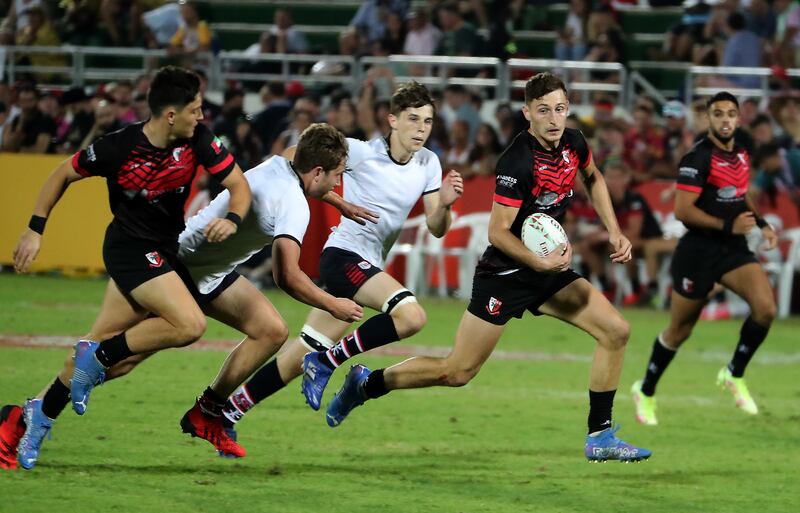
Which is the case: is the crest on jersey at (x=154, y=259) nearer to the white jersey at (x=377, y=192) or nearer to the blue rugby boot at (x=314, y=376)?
the blue rugby boot at (x=314, y=376)

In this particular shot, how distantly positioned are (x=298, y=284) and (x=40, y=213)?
152 centimetres

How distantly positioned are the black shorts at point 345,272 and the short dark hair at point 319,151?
4.15 feet

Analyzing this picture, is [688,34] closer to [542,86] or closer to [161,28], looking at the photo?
[161,28]

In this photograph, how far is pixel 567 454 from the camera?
360 inches

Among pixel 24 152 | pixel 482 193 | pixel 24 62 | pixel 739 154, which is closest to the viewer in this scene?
pixel 739 154

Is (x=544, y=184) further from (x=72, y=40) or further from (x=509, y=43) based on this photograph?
(x=72, y=40)

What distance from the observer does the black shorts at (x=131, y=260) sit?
7719 mm

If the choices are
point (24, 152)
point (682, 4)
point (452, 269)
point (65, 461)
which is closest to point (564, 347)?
point (452, 269)

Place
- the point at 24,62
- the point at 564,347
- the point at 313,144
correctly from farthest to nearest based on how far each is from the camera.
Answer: the point at 24,62 < the point at 564,347 < the point at 313,144

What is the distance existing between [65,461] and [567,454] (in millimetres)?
3285

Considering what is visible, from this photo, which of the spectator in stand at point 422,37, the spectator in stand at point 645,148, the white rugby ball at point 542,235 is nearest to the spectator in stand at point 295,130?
the spectator in stand at point 422,37

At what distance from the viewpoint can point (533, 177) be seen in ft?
27.0

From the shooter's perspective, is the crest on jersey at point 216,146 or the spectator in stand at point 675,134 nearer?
the crest on jersey at point 216,146

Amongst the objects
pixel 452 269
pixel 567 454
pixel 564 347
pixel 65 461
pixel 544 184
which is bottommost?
pixel 452 269
